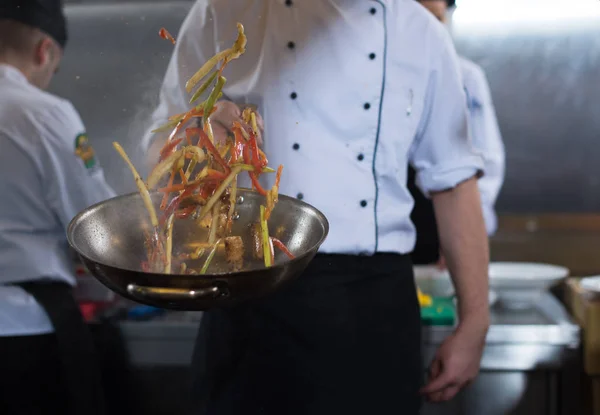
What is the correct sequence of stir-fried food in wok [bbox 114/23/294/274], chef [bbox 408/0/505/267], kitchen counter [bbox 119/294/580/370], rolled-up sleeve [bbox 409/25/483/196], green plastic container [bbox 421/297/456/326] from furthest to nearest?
chef [bbox 408/0/505/267] < green plastic container [bbox 421/297/456/326] < kitchen counter [bbox 119/294/580/370] < rolled-up sleeve [bbox 409/25/483/196] < stir-fried food in wok [bbox 114/23/294/274]

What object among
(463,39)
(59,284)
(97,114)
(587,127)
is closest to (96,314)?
(59,284)

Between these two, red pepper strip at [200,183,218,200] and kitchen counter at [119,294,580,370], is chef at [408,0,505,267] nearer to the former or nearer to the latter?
kitchen counter at [119,294,580,370]

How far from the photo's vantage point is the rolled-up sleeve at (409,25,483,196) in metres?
1.16

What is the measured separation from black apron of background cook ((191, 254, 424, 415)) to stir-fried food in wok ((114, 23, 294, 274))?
0.92 ft

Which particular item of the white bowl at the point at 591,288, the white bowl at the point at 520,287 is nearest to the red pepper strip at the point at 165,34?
the white bowl at the point at 520,287

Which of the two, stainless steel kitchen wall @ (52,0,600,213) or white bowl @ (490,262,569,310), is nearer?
white bowl @ (490,262,569,310)

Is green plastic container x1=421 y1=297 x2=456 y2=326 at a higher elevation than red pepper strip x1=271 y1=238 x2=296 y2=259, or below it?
below

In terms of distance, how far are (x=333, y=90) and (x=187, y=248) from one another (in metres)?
0.36

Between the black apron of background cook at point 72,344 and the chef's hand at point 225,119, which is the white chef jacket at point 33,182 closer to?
the black apron of background cook at point 72,344

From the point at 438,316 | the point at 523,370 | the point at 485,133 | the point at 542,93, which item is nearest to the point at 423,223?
the point at 438,316

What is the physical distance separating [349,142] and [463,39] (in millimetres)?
1655

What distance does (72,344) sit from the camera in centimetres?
126

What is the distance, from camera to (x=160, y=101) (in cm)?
101

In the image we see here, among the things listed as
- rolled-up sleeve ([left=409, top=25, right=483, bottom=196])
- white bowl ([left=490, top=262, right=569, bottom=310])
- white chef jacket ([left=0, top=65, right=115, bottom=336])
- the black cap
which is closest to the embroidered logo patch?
white chef jacket ([left=0, top=65, right=115, bottom=336])
